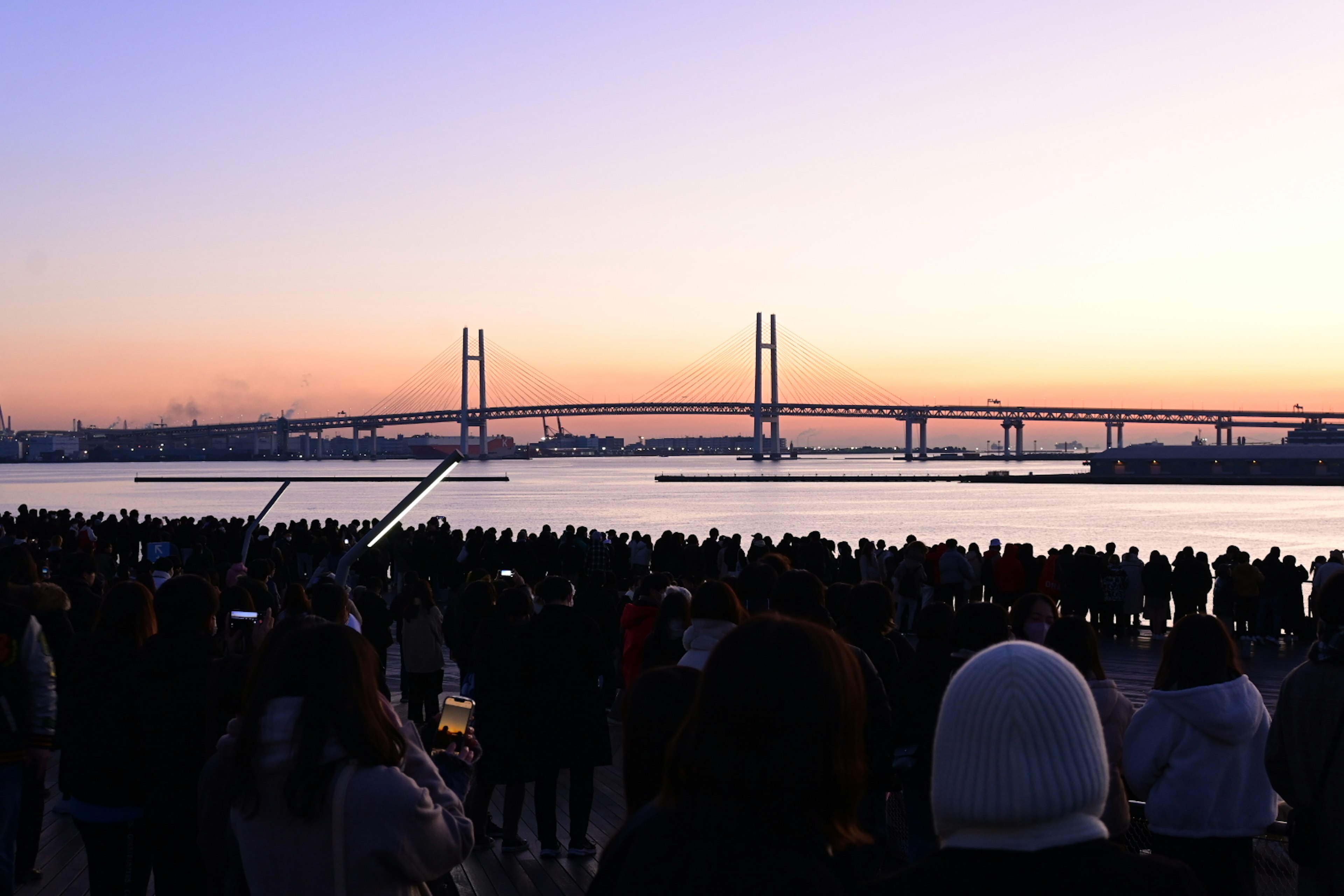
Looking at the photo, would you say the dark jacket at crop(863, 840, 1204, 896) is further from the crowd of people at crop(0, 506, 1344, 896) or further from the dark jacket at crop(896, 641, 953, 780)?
the dark jacket at crop(896, 641, 953, 780)

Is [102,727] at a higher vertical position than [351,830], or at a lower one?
lower

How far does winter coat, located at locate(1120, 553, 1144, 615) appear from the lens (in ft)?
36.5

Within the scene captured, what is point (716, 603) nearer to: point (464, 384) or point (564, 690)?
point (564, 690)

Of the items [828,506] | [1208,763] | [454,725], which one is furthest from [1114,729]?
[828,506]

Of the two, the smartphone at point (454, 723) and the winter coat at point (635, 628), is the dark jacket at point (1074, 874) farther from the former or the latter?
the winter coat at point (635, 628)

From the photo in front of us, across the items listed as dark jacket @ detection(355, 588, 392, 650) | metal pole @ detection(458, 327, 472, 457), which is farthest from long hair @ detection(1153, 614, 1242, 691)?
metal pole @ detection(458, 327, 472, 457)

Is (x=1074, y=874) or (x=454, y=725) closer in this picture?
(x=1074, y=874)

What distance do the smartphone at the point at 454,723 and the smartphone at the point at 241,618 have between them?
209 cm

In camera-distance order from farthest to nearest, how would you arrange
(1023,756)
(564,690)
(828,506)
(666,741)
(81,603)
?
(828,506), (81,603), (564,690), (666,741), (1023,756)

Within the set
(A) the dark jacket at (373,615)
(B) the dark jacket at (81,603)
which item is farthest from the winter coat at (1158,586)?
(B) the dark jacket at (81,603)

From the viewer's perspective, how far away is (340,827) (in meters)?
1.91

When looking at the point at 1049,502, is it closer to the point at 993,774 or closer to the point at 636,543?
the point at 636,543

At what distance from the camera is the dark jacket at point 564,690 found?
441 cm

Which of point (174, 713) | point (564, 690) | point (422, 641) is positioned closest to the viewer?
point (174, 713)
